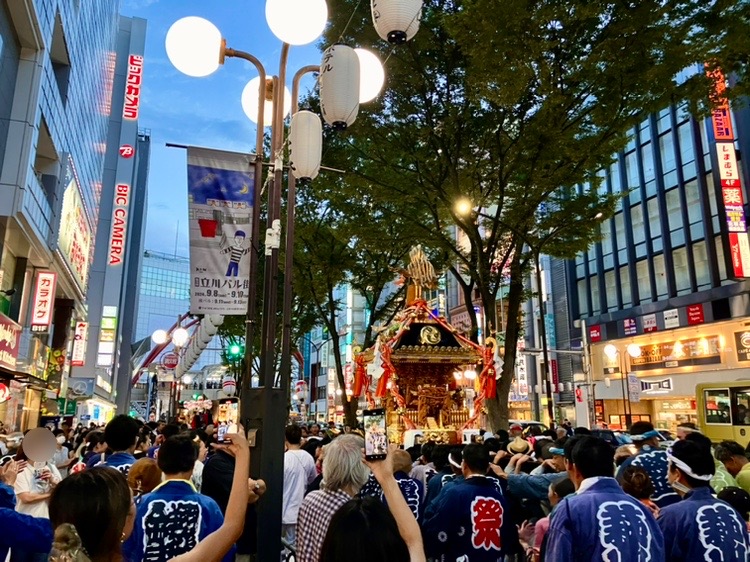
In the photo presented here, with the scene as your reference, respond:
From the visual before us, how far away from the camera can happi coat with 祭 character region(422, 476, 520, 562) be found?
4.83 meters

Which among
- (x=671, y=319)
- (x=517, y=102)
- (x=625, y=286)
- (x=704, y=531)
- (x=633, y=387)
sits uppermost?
(x=625, y=286)

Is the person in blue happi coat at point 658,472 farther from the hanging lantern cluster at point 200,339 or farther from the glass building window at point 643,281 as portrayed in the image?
the glass building window at point 643,281

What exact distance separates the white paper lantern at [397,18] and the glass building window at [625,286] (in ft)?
105

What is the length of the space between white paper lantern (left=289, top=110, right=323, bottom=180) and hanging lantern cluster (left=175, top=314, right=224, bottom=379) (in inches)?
344

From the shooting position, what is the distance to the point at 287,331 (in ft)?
21.3

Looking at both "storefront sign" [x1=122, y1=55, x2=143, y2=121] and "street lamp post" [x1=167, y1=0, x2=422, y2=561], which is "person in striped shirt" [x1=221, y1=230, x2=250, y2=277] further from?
"storefront sign" [x1=122, y1=55, x2=143, y2=121]

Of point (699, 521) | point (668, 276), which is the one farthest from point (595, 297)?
point (699, 521)

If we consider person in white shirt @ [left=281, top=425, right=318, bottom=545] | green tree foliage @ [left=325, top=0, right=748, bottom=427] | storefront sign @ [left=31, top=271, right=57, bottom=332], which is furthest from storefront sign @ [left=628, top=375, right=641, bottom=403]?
storefront sign @ [left=31, top=271, right=57, bottom=332]

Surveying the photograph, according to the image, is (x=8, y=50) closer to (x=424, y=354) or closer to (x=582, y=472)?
(x=424, y=354)

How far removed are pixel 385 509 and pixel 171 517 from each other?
7.35ft

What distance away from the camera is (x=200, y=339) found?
2355 cm

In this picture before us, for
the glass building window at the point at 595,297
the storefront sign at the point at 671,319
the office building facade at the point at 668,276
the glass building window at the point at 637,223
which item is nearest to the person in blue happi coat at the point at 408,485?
the office building facade at the point at 668,276

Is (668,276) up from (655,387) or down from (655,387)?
up

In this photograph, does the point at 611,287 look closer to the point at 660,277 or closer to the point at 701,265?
the point at 660,277
